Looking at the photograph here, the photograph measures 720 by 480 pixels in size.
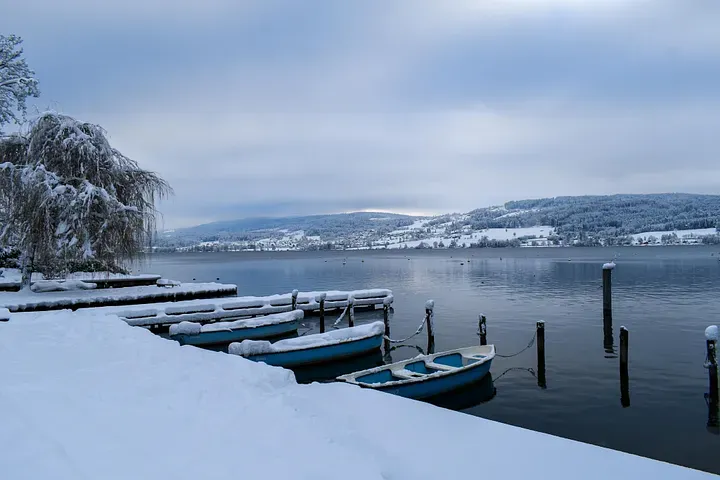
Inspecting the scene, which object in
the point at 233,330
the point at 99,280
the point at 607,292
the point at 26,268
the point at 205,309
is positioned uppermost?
the point at 26,268

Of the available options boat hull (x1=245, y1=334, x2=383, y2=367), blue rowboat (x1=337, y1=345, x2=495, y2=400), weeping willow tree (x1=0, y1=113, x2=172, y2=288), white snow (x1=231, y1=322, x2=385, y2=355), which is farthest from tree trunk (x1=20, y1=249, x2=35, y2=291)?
blue rowboat (x1=337, y1=345, x2=495, y2=400)

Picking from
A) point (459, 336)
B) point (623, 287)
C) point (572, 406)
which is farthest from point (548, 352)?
point (623, 287)

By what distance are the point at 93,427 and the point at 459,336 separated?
22.2 metres

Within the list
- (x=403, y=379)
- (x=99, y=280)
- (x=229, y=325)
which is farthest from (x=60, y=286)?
(x=403, y=379)

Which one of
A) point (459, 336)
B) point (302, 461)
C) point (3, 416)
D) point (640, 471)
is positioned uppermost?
point (3, 416)

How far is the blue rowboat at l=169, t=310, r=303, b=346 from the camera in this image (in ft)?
66.8

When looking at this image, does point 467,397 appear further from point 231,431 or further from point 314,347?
point 231,431

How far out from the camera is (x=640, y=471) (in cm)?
614

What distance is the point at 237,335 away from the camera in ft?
Result: 72.2

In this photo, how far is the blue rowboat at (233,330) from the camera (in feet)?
66.8

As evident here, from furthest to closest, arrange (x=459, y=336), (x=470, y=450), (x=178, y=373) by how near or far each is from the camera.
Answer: (x=459, y=336) < (x=178, y=373) < (x=470, y=450)

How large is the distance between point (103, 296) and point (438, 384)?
1778 cm

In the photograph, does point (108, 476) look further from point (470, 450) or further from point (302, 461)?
point (470, 450)

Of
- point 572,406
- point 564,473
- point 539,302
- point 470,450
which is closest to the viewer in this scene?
point 564,473
